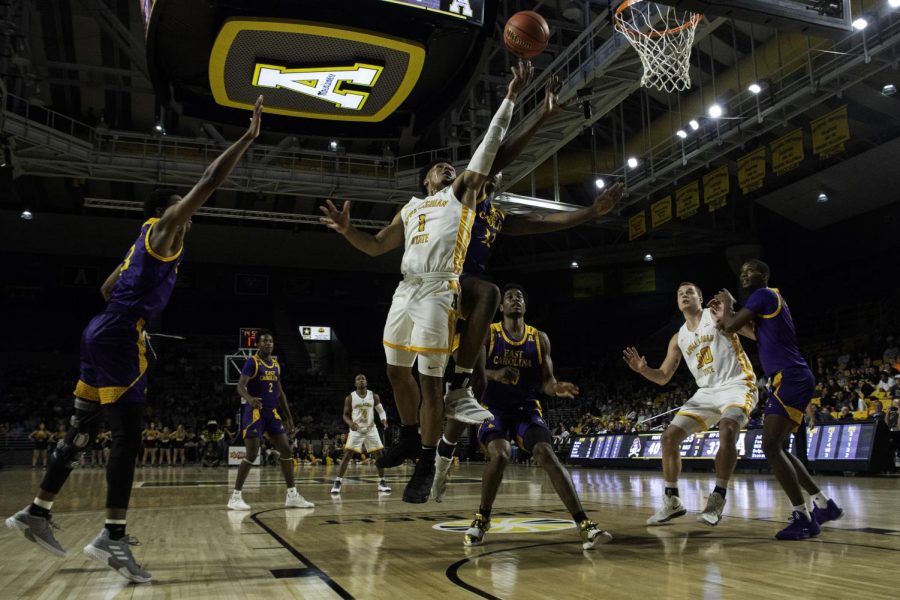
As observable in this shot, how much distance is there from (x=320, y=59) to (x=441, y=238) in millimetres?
4377

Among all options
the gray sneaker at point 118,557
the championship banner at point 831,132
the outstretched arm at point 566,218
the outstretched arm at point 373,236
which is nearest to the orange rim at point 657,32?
the championship banner at point 831,132

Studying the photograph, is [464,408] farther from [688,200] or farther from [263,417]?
[688,200]

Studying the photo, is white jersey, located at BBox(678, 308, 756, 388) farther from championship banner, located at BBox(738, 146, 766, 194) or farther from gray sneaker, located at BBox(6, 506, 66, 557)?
championship banner, located at BBox(738, 146, 766, 194)

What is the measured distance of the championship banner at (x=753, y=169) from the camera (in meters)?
16.7

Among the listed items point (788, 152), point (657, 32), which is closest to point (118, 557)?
point (657, 32)

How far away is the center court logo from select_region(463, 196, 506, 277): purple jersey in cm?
212

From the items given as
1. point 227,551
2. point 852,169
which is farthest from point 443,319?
point 852,169

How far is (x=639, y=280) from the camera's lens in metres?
31.4

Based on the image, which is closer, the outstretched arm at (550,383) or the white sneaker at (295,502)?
the outstretched arm at (550,383)

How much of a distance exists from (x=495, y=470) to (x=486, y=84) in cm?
1422

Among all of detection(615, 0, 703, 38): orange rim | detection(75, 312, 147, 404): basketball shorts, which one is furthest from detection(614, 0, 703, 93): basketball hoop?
detection(75, 312, 147, 404): basketball shorts

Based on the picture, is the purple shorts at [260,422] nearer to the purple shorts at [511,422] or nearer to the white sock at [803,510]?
the purple shorts at [511,422]

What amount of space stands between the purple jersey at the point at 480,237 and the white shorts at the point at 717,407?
251 centimetres

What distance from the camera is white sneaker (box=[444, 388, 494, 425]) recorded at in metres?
4.76
